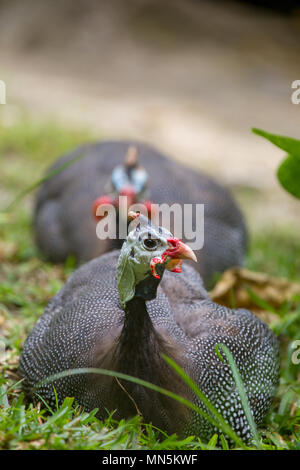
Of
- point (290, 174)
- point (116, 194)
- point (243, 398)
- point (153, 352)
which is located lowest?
point (243, 398)

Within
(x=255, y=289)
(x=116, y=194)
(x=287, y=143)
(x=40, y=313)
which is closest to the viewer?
(x=287, y=143)

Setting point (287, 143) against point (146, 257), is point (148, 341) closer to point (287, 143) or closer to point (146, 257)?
point (146, 257)

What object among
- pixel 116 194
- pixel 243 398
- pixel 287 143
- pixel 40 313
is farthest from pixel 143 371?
pixel 116 194

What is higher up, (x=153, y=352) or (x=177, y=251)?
(x=177, y=251)

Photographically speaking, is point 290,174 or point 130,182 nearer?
point 290,174

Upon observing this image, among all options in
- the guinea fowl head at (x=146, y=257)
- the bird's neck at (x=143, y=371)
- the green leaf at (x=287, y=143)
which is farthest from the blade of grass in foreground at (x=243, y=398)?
the green leaf at (x=287, y=143)

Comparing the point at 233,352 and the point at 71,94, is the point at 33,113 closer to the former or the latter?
the point at 71,94

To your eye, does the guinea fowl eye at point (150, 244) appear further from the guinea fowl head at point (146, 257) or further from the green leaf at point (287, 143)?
the green leaf at point (287, 143)
